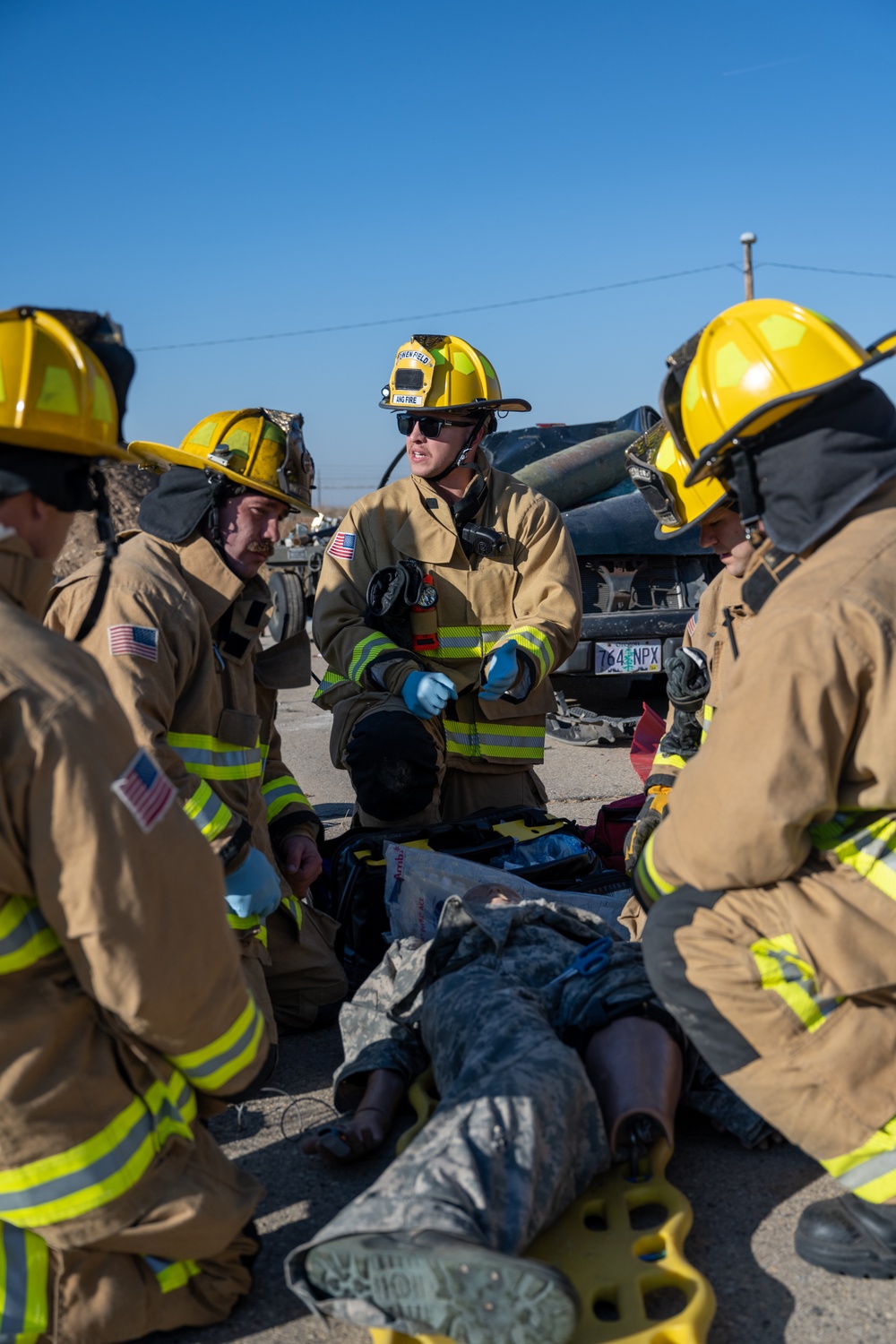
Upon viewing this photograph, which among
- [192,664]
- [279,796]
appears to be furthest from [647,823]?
[192,664]

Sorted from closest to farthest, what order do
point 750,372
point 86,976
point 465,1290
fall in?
point 465,1290, point 86,976, point 750,372

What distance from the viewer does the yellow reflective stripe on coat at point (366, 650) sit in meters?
4.57

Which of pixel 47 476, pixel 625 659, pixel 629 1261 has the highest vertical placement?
pixel 47 476

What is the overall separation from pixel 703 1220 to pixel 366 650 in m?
2.59

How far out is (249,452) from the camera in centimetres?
352

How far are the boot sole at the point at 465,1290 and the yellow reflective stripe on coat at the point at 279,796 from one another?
211cm

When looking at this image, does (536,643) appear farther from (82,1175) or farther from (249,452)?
(82,1175)

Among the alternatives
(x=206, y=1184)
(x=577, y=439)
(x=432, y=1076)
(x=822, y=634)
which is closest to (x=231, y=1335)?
(x=206, y=1184)

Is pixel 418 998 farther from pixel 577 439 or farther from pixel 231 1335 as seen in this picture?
pixel 577 439

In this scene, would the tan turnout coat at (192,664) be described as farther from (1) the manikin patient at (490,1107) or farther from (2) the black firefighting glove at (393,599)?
(2) the black firefighting glove at (393,599)

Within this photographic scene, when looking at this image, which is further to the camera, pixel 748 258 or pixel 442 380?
pixel 748 258

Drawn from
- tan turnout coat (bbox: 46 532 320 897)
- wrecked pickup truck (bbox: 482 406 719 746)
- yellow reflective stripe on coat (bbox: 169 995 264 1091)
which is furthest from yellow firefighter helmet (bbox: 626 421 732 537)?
wrecked pickup truck (bbox: 482 406 719 746)

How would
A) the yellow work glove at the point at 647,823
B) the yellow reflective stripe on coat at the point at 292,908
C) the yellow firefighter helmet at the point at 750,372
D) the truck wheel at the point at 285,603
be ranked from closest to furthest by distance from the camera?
1. the yellow firefighter helmet at the point at 750,372
2. the yellow work glove at the point at 647,823
3. the yellow reflective stripe on coat at the point at 292,908
4. the truck wheel at the point at 285,603

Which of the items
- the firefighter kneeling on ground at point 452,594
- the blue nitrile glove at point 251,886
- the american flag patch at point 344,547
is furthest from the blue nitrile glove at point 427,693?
the blue nitrile glove at point 251,886
